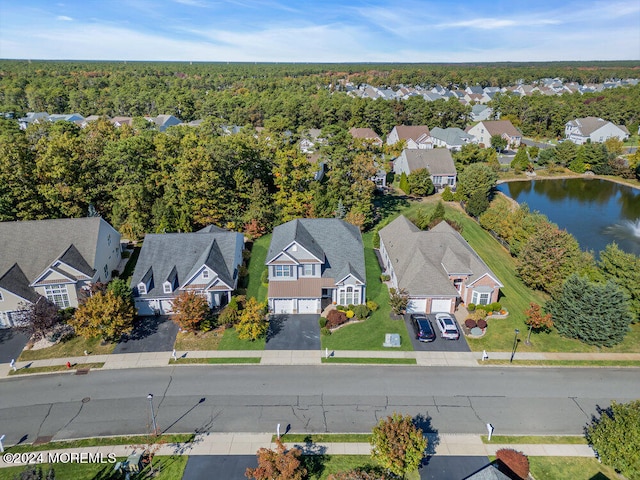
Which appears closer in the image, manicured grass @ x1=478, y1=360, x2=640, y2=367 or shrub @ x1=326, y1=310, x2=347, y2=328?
manicured grass @ x1=478, y1=360, x2=640, y2=367

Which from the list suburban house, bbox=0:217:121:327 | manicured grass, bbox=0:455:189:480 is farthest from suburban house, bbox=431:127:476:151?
manicured grass, bbox=0:455:189:480

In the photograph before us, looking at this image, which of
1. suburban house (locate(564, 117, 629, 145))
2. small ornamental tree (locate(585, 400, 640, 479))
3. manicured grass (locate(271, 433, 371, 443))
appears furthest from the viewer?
suburban house (locate(564, 117, 629, 145))

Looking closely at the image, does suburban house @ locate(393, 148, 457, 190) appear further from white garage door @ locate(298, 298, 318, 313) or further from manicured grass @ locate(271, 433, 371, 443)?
manicured grass @ locate(271, 433, 371, 443)

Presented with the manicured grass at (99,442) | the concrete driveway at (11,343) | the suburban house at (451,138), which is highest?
the suburban house at (451,138)

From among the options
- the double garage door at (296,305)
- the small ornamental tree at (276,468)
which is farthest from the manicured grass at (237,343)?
the small ornamental tree at (276,468)

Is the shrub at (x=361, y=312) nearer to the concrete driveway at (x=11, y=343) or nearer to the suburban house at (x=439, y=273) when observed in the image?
the suburban house at (x=439, y=273)
